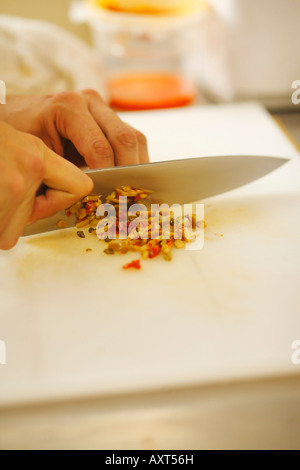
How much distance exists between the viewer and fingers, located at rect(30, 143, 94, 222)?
603mm

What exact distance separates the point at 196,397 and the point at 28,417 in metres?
0.17

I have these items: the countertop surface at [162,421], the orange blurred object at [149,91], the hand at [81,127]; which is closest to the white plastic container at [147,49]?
the orange blurred object at [149,91]

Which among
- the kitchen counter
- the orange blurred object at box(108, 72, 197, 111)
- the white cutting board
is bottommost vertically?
the kitchen counter

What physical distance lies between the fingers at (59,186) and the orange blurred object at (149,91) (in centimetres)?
58

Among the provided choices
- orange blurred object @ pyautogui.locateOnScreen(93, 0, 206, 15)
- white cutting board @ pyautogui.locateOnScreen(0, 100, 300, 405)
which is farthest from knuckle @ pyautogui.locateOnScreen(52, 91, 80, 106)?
orange blurred object @ pyautogui.locateOnScreen(93, 0, 206, 15)

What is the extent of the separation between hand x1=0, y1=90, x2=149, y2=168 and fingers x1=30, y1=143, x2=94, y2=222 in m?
0.11

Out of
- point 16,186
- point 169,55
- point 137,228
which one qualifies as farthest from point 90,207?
point 169,55

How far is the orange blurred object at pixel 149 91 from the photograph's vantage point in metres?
1.17

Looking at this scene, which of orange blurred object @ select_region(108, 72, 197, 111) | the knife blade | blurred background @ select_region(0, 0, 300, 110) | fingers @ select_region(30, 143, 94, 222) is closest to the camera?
fingers @ select_region(30, 143, 94, 222)

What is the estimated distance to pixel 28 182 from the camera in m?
0.56

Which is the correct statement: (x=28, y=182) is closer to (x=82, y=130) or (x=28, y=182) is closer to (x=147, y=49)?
(x=82, y=130)

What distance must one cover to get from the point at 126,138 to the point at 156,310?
29cm

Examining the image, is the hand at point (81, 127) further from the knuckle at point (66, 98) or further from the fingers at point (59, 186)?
the fingers at point (59, 186)

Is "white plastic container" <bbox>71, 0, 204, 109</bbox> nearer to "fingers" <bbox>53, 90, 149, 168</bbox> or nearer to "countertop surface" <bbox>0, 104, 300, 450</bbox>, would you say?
"fingers" <bbox>53, 90, 149, 168</bbox>
